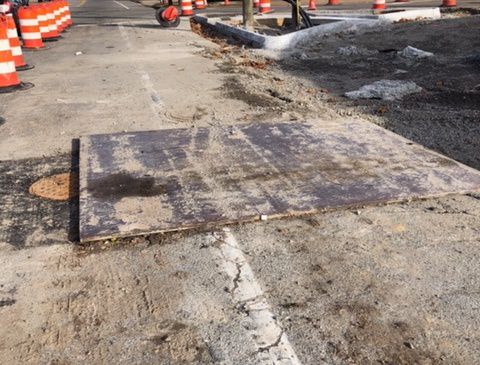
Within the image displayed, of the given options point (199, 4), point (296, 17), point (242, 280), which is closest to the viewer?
point (242, 280)

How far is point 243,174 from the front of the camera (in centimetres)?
510

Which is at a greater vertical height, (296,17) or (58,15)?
(58,15)

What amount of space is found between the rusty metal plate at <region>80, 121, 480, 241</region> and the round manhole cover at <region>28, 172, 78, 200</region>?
140 mm

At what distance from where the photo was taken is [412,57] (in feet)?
36.8

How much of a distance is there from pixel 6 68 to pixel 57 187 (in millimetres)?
5302

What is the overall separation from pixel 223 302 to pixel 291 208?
1350mm

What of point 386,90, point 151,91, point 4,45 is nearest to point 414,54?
point 386,90

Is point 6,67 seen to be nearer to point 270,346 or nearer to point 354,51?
point 354,51

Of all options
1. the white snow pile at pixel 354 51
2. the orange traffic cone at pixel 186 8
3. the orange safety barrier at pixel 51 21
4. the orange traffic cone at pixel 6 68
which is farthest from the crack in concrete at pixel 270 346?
the orange traffic cone at pixel 186 8

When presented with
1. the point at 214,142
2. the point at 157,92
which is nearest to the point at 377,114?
the point at 214,142

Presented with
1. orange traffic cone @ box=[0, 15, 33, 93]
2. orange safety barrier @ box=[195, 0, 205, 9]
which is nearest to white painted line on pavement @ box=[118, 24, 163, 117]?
orange traffic cone @ box=[0, 15, 33, 93]

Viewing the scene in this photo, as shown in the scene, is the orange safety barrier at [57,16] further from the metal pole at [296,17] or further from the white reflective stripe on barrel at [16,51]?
the metal pole at [296,17]

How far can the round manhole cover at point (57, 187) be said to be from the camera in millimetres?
4875

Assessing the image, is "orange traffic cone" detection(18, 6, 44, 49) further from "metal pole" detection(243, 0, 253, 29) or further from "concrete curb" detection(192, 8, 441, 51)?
"metal pole" detection(243, 0, 253, 29)
